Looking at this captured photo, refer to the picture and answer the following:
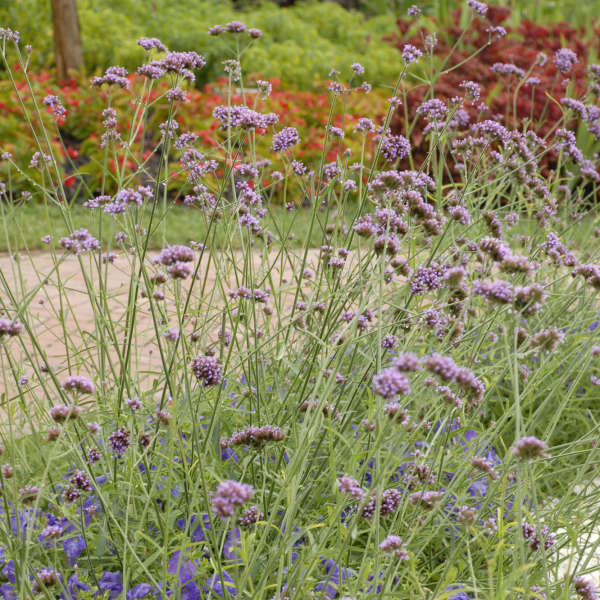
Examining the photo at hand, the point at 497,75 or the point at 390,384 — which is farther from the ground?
the point at 390,384

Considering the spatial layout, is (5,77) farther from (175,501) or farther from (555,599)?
(555,599)

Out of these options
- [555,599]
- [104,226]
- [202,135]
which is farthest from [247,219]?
[202,135]

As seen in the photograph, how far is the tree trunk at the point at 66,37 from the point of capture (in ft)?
26.9

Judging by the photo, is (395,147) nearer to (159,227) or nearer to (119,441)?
(119,441)

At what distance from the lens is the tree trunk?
8.21 meters

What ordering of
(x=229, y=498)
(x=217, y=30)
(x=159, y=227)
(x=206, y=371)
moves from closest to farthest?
1. (x=229, y=498)
2. (x=206, y=371)
3. (x=217, y=30)
4. (x=159, y=227)

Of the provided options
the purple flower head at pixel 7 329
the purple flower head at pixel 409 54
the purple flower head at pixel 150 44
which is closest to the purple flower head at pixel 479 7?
the purple flower head at pixel 409 54

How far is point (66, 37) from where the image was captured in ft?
27.8

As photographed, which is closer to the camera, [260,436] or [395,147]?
[260,436]

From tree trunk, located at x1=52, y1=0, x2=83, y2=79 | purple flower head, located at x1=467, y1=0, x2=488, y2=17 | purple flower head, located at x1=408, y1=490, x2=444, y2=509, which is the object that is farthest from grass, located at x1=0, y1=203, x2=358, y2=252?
purple flower head, located at x1=408, y1=490, x2=444, y2=509

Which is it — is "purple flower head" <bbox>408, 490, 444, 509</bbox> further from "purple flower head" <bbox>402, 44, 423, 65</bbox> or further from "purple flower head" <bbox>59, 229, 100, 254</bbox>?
"purple flower head" <bbox>402, 44, 423, 65</bbox>

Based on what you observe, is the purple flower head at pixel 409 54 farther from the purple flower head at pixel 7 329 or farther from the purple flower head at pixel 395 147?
the purple flower head at pixel 7 329

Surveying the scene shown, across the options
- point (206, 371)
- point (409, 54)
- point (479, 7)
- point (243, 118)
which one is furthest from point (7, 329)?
point (479, 7)

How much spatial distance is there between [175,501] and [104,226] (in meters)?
3.86
